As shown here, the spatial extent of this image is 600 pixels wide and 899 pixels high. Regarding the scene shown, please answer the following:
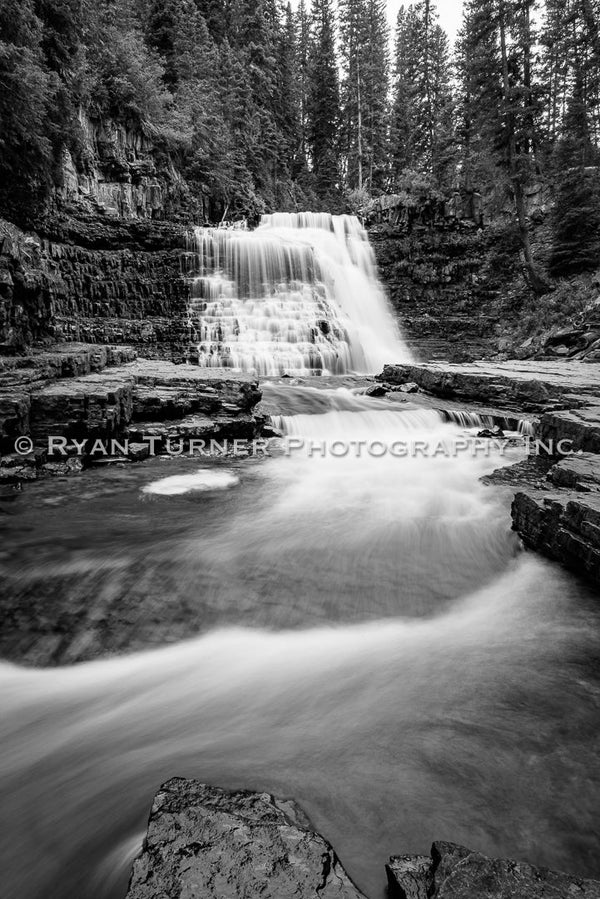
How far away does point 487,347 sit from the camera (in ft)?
63.9

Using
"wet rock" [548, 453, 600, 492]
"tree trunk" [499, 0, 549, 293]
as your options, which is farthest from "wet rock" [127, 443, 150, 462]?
"tree trunk" [499, 0, 549, 293]

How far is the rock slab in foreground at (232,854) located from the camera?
1.43 meters

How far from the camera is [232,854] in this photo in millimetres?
1538

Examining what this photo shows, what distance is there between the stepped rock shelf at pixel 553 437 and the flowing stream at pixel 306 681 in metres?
0.32

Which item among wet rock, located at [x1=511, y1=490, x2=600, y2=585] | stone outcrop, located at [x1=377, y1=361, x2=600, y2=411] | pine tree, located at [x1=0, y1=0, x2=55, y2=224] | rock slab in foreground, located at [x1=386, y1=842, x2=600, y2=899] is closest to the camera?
rock slab in foreground, located at [x1=386, y1=842, x2=600, y2=899]

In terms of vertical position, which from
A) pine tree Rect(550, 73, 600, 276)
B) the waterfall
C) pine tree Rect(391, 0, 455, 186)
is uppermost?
pine tree Rect(391, 0, 455, 186)

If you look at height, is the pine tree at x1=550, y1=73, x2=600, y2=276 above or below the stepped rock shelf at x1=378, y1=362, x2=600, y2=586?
above

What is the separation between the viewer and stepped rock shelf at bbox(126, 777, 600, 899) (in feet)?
4.60

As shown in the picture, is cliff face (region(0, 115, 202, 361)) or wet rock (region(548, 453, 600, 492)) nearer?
wet rock (region(548, 453, 600, 492))

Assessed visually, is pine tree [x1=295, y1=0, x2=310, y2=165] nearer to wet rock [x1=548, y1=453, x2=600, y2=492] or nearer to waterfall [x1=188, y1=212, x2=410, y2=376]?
waterfall [x1=188, y1=212, x2=410, y2=376]

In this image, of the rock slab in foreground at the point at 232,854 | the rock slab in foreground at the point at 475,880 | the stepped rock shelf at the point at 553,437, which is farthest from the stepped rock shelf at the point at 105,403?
the rock slab in foreground at the point at 475,880

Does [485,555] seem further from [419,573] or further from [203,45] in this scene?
[203,45]

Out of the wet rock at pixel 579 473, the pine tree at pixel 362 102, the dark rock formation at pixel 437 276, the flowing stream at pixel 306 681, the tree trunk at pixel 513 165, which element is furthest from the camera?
the pine tree at pixel 362 102

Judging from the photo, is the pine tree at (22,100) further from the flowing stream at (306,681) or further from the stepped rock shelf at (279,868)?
the stepped rock shelf at (279,868)
